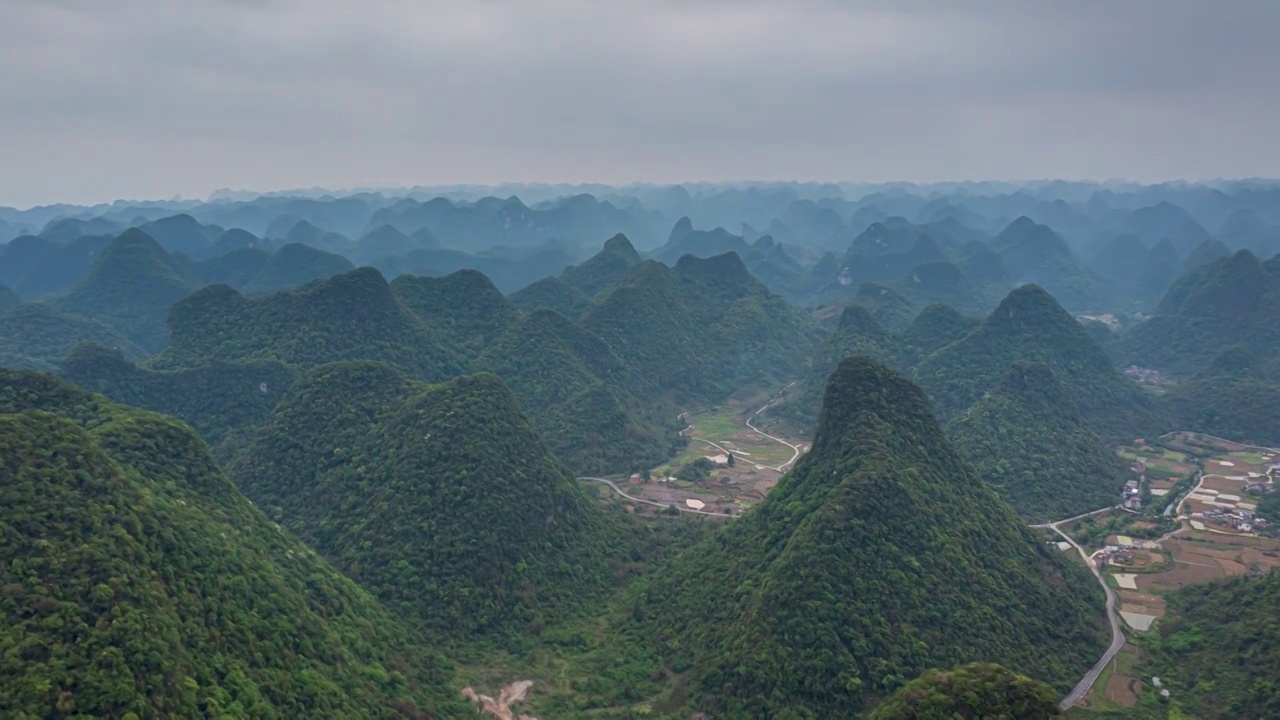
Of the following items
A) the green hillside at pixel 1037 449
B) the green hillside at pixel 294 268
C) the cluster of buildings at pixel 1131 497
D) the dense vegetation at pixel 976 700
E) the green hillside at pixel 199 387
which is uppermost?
the green hillside at pixel 294 268

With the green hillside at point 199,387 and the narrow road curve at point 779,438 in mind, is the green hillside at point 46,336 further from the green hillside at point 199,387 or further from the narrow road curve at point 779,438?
the narrow road curve at point 779,438

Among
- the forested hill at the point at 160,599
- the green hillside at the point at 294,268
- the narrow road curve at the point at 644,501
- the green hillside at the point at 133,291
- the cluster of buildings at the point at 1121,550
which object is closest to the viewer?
the forested hill at the point at 160,599

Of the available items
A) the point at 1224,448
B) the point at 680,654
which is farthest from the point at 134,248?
the point at 1224,448

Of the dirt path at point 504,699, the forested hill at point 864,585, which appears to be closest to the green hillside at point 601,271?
the forested hill at point 864,585

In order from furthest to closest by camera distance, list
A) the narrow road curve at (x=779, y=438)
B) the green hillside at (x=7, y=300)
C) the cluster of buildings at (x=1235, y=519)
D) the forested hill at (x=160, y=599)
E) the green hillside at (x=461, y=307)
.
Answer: the green hillside at (x=7, y=300) < the green hillside at (x=461, y=307) < the narrow road curve at (x=779, y=438) < the cluster of buildings at (x=1235, y=519) < the forested hill at (x=160, y=599)

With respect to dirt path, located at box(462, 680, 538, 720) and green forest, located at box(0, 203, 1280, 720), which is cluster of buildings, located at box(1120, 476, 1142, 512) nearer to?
green forest, located at box(0, 203, 1280, 720)

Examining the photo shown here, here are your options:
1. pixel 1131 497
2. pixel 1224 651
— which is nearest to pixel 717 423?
pixel 1131 497

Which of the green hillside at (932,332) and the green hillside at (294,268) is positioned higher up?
the green hillside at (294,268)
